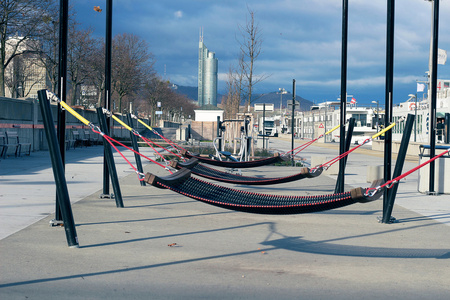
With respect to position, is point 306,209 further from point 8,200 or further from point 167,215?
point 8,200

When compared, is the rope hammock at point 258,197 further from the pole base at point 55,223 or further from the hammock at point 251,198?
the pole base at point 55,223

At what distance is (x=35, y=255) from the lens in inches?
202

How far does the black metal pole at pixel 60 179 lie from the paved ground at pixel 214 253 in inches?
6.6

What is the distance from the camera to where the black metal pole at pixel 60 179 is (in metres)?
5.50

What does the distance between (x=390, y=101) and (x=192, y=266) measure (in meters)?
4.44

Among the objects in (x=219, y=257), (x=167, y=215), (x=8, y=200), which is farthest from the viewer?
(x=8, y=200)

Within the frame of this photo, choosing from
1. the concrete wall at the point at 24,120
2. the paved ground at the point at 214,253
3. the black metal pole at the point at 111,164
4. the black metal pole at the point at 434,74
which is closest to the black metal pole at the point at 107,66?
the paved ground at the point at 214,253

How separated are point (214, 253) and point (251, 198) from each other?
1096 mm

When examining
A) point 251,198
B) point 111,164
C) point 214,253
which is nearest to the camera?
point 214,253

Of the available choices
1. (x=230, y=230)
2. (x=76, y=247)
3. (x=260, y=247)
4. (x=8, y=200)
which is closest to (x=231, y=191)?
(x=230, y=230)

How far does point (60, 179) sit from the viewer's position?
225 inches

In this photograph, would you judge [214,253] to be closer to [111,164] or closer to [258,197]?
[258,197]

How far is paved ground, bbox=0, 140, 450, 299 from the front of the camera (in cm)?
424

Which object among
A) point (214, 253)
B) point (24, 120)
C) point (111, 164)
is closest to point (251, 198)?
point (214, 253)
